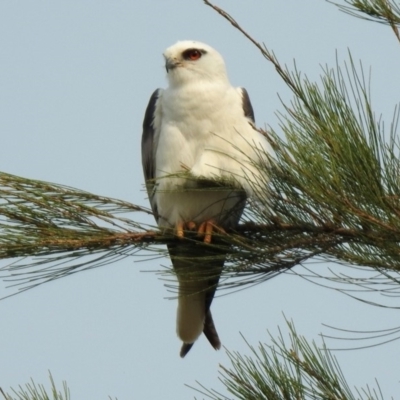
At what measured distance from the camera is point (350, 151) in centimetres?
264

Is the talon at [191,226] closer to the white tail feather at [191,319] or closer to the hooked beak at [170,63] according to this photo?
the white tail feather at [191,319]

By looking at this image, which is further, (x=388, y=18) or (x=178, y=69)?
(x=178, y=69)

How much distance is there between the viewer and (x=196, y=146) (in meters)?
4.39

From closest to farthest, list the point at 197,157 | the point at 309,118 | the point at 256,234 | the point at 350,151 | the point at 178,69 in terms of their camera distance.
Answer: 1. the point at 350,151
2. the point at 309,118
3. the point at 256,234
4. the point at 197,157
5. the point at 178,69

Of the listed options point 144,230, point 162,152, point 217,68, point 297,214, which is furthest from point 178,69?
point 297,214

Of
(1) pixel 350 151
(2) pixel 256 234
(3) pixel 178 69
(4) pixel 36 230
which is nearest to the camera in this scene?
(1) pixel 350 151

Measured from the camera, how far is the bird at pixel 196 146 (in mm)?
4223

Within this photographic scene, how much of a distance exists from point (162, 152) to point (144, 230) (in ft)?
4.01

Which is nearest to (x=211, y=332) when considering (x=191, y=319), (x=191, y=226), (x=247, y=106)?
(x=191, y=319)

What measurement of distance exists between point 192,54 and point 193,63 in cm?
8

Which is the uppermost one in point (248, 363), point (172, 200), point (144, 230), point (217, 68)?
point (217, 68)

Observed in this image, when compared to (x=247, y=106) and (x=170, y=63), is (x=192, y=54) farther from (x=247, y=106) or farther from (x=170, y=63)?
(x=247, y=106)

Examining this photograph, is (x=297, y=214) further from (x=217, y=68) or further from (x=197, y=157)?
(x=217, y=68)

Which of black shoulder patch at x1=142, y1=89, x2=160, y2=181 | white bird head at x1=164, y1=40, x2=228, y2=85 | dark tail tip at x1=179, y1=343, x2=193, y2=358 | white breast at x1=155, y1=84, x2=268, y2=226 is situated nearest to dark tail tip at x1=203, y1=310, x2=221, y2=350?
dark tail tip at x1=179, y1=343, x2=193, y2=358
